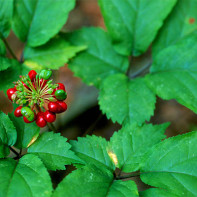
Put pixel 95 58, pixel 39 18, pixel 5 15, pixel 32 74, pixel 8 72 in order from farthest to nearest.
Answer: pixel 95 58 < pixel 39 18 < pixel 5 15 < pixel 8 72 < pixel 32 74

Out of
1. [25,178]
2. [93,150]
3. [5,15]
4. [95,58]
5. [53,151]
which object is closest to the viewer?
[25,178]

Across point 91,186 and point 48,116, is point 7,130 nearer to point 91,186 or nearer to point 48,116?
point 48,116

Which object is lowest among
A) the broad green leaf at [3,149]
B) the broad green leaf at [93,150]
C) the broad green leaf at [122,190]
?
the broad green leaf at [122,190]

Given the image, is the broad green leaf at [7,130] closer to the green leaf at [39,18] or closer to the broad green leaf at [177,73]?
the green leaf at [39,18]

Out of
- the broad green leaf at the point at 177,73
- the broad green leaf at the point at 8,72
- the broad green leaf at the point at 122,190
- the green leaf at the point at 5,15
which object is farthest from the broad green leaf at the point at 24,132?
the broad green leaf at the point at 177,73

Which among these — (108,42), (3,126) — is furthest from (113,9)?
(3,126)

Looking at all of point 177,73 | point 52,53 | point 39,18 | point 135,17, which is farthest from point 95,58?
point 177,73

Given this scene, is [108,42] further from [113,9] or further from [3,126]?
[3,126]
